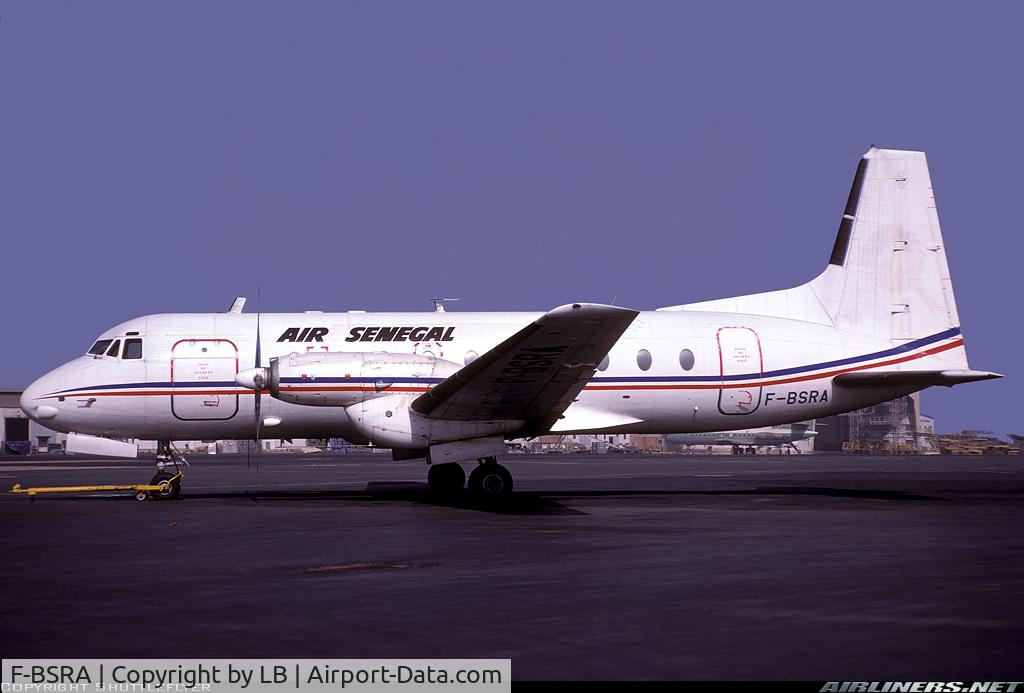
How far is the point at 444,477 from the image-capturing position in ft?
78.3

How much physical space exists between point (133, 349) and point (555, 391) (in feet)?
30.7

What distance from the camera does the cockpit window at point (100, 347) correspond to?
23.9m

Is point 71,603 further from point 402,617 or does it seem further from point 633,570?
point 633,570

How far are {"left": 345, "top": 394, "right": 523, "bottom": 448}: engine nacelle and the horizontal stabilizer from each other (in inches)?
310

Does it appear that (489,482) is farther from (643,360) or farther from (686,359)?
(686,359)

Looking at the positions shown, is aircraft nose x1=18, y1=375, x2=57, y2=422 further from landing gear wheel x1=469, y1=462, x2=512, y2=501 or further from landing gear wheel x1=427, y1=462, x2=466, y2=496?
landing gear wheel x1=469, y1=462, x2=512, y2=501

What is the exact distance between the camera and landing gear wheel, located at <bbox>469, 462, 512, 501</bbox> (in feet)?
73.2

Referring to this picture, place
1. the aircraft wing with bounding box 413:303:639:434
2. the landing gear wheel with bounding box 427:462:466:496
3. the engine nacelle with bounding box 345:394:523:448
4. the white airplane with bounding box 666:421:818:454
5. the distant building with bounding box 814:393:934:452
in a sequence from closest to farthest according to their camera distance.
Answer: the aircraft wing with bounding box 413:303:639:434
the engine nacelle with bounding box 345:394:523:448
the landing gear wheel with bounding box 427:462:466:496
the white airplane with bounding box 666:421:818:454
the distant building with bounding box 814:393:934:452

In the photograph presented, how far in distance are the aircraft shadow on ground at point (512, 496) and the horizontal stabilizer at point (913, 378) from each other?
248 cm

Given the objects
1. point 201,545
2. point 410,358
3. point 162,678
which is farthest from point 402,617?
point 410,358

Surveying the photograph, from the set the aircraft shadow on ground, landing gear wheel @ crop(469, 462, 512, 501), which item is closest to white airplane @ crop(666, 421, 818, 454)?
the aircraft shadow on ground

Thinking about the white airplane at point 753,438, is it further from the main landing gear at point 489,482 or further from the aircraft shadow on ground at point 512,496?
the main landing gear at point 489,482

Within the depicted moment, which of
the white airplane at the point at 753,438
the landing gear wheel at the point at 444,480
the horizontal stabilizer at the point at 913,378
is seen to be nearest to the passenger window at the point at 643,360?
the horizontal stabilizer at the point at 913,378
